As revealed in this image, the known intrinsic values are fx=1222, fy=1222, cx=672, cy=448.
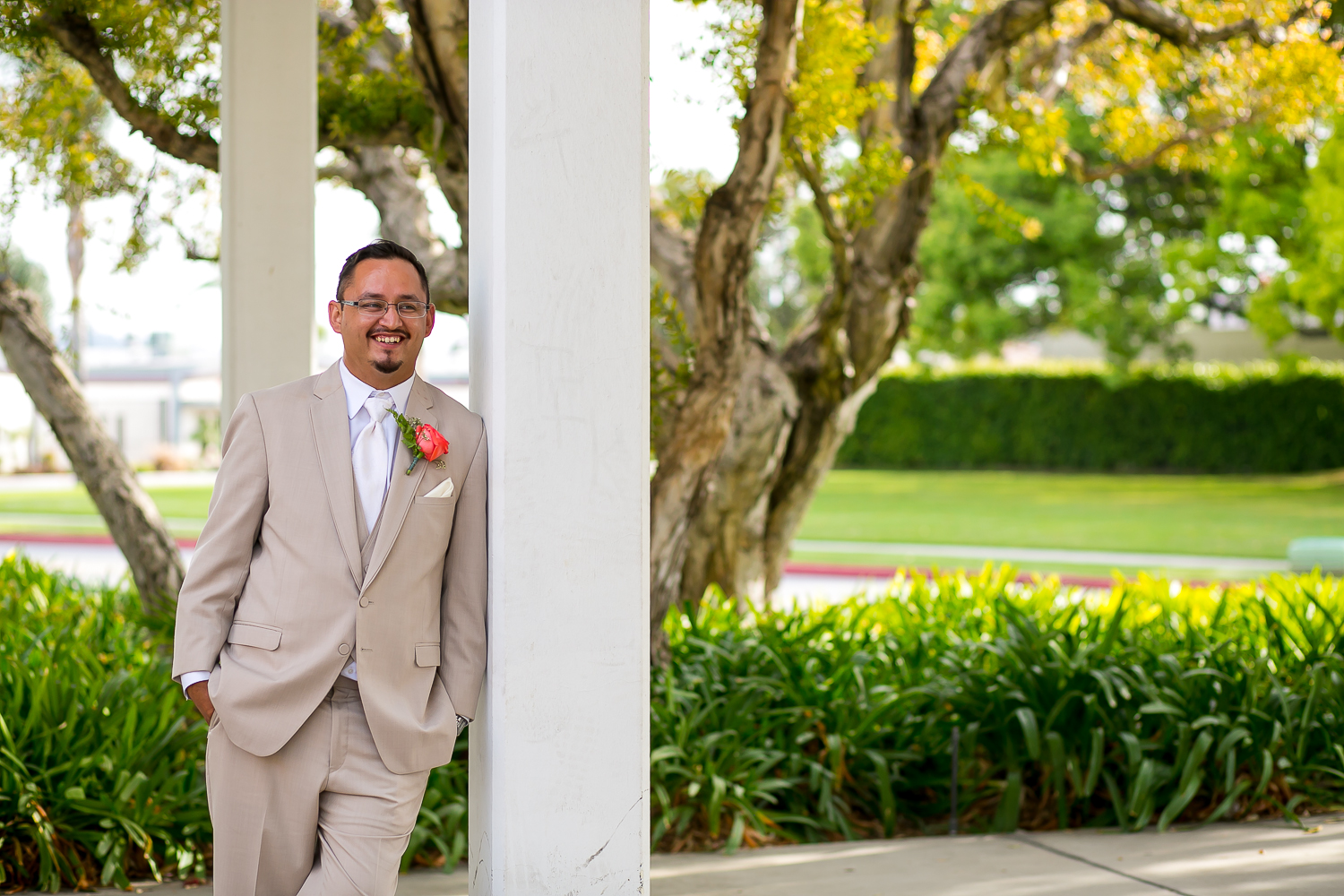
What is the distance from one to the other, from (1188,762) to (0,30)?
19.6 ft

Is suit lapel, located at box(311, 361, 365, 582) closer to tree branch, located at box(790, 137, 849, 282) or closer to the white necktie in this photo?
the white necktie

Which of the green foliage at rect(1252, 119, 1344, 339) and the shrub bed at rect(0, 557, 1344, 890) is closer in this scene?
the shrub bed at rect(0, 557, 1344, 890)

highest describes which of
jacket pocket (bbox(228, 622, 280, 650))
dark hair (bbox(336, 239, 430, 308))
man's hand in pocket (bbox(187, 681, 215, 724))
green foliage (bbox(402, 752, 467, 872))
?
dark hair (bbox(336, 239, 430, 308))

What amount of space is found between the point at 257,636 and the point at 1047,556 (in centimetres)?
1471

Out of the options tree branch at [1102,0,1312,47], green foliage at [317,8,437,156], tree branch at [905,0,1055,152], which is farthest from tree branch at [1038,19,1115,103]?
green foliage at [317,8,437,156]

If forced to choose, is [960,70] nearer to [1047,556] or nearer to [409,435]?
[409,435]

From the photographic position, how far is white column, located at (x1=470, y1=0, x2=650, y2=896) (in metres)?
2.72

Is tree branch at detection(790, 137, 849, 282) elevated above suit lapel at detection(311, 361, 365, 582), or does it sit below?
above

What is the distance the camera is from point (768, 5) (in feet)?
17.6

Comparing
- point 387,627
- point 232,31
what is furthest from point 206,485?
point 387,627

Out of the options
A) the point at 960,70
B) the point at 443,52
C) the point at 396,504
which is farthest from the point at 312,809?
the point at 960,70

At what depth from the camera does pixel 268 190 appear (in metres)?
4.65

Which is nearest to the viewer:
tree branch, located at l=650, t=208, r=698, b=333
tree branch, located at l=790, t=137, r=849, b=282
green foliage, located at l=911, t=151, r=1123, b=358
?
tree branch, located at l=790, t=137, r=849, b=282

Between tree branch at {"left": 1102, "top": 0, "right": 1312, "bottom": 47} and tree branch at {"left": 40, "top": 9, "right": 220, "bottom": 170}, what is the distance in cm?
520
